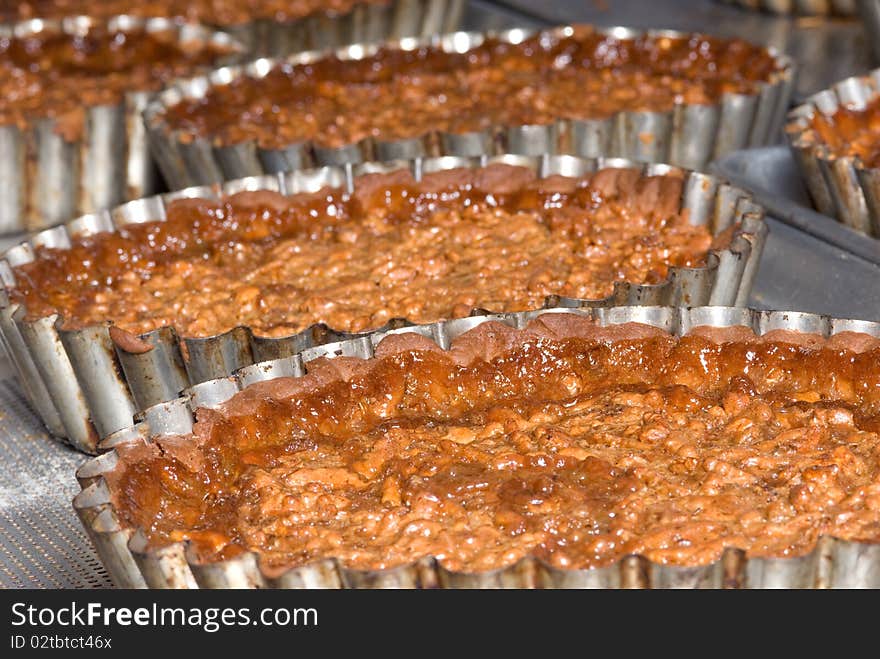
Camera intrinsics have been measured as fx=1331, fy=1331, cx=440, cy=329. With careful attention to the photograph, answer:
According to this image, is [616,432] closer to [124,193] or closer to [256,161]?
[256,161]

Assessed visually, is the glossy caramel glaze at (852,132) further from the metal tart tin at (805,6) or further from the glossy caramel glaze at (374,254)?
the metal tart tin at (805,6)

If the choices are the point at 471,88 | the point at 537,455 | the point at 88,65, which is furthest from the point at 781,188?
the point at 88,65

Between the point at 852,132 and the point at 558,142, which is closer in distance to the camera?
the point at 852,132

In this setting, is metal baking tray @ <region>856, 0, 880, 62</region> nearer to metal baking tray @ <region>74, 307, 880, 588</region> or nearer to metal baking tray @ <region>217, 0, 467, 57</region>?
metal baking tray @ <region>217, 0, 467, 57</region>

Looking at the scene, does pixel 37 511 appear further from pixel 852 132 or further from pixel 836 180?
pixel 852 132

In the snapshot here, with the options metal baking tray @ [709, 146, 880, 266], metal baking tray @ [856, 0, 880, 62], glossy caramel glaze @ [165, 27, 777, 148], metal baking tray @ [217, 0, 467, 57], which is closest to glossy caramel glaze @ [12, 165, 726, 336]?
metal baking tray @ [709, 146, 880, 266]
